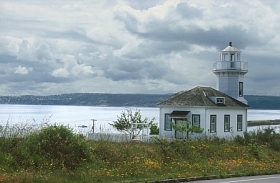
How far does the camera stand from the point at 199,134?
141ft

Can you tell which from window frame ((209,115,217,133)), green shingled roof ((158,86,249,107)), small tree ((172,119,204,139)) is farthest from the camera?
green shingled roof ((158,86,249,107))

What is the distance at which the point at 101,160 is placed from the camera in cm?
2055

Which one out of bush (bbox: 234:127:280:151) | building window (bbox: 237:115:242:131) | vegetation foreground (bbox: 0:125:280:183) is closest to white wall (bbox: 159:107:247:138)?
building window (bbox: 237:115:242:131)

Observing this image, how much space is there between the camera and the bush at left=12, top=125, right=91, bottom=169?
1867cm

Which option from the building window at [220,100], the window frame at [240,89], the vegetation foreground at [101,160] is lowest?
the vegetation foreground at [101,160]

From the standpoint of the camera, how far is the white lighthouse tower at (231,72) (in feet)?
171

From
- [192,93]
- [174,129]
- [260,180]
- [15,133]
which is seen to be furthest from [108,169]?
[192,93]

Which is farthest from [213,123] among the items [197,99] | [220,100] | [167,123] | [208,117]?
[167,123]

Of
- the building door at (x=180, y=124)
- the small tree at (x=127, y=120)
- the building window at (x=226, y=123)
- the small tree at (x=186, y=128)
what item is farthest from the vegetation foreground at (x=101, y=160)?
the small tree at (x=127, y=120)

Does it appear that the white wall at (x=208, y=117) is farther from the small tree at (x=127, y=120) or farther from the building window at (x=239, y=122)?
the small tree at (x=127, y=120)

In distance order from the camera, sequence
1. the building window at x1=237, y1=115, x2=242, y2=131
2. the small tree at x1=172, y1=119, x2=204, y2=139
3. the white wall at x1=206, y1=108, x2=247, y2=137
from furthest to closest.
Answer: the building window at x1=237, y1=115, x2=242, y2=131 < the white wall at x1=206, y1=108, x2=247, y2=137 < the small tree at x1=172, y1=119, x2=204, y2=139

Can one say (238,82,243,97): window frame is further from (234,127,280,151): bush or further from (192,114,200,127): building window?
(234,127,280,151): bush

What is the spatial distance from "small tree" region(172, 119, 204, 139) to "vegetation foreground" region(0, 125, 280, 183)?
51.3 feet

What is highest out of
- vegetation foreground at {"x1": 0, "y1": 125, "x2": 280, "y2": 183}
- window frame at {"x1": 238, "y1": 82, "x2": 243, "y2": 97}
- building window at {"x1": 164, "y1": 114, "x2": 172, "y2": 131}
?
window frame at {"x1": 238, "y1": 82, "x2": 243, "y2": 97}
